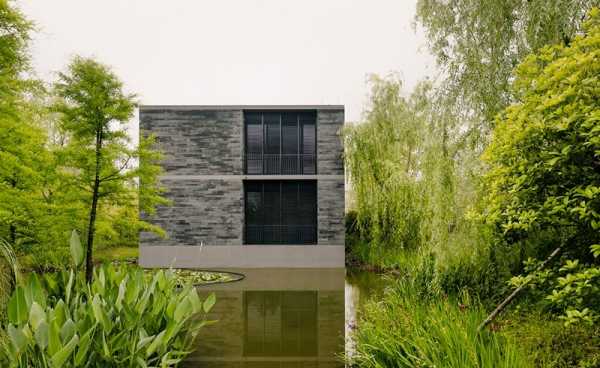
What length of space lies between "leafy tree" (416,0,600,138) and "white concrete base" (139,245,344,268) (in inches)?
410

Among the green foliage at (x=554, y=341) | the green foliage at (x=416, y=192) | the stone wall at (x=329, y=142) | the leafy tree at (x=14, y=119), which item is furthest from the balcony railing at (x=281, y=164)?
the green foliage at (x=554, y=341)

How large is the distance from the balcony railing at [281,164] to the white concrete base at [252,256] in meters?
2.78

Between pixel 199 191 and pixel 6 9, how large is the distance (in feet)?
35.5

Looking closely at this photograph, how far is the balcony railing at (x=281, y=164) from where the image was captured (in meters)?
17.5

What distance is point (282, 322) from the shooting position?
26.0ft

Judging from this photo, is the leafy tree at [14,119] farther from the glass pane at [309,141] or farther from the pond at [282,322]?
the glass pane at [309,141]

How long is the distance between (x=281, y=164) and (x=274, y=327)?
10.4 m

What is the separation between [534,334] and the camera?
466cm

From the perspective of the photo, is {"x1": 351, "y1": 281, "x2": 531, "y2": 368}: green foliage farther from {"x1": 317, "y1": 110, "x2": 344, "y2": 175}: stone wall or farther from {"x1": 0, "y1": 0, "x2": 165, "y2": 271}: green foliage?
{"x1": 317, "y1": 110, "x2": 344, "y2": 175}: stone wall

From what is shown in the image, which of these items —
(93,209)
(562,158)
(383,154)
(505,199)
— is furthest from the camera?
(383,154)

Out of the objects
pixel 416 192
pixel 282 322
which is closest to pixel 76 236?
pixel 282 322

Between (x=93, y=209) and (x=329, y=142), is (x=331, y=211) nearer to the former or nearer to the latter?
(x=329, y=142)

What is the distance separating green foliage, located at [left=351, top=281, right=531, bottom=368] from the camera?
383 cm

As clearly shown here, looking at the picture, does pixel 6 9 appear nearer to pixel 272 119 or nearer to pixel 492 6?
pixel 492 6
